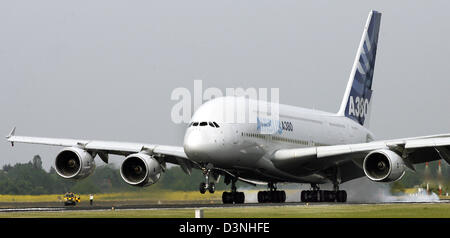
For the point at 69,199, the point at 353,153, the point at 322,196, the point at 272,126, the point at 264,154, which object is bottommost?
the point at 322,196

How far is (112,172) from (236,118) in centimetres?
908

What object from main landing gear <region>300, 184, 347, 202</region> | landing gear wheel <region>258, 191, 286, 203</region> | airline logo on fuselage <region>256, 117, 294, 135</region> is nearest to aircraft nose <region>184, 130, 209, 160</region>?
airline logo on fuselage <region>256, 117, 294, 135</region>

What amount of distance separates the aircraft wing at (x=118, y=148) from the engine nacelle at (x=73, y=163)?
2.18 feet

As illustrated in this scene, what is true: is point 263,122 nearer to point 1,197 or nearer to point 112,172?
point 112,172

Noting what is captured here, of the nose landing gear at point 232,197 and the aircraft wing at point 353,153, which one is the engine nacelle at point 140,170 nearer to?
the nose landing gear at point 232,197

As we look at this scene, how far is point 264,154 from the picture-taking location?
41156 mm

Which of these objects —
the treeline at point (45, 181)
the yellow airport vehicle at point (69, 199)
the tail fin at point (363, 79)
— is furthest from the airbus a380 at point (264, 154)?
the tail fin at point (363, 79)

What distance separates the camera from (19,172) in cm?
5062

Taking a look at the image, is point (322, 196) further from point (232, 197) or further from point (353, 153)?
point (232, 197)

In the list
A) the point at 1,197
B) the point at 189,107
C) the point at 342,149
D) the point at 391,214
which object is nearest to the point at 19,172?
the point at 1,197

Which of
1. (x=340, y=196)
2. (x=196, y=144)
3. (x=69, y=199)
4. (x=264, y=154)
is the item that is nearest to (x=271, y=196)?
(x=340, y=196)

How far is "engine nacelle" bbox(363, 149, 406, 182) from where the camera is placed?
37750mm

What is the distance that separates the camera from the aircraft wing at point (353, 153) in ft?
127

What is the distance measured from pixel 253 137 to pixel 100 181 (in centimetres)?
1000
